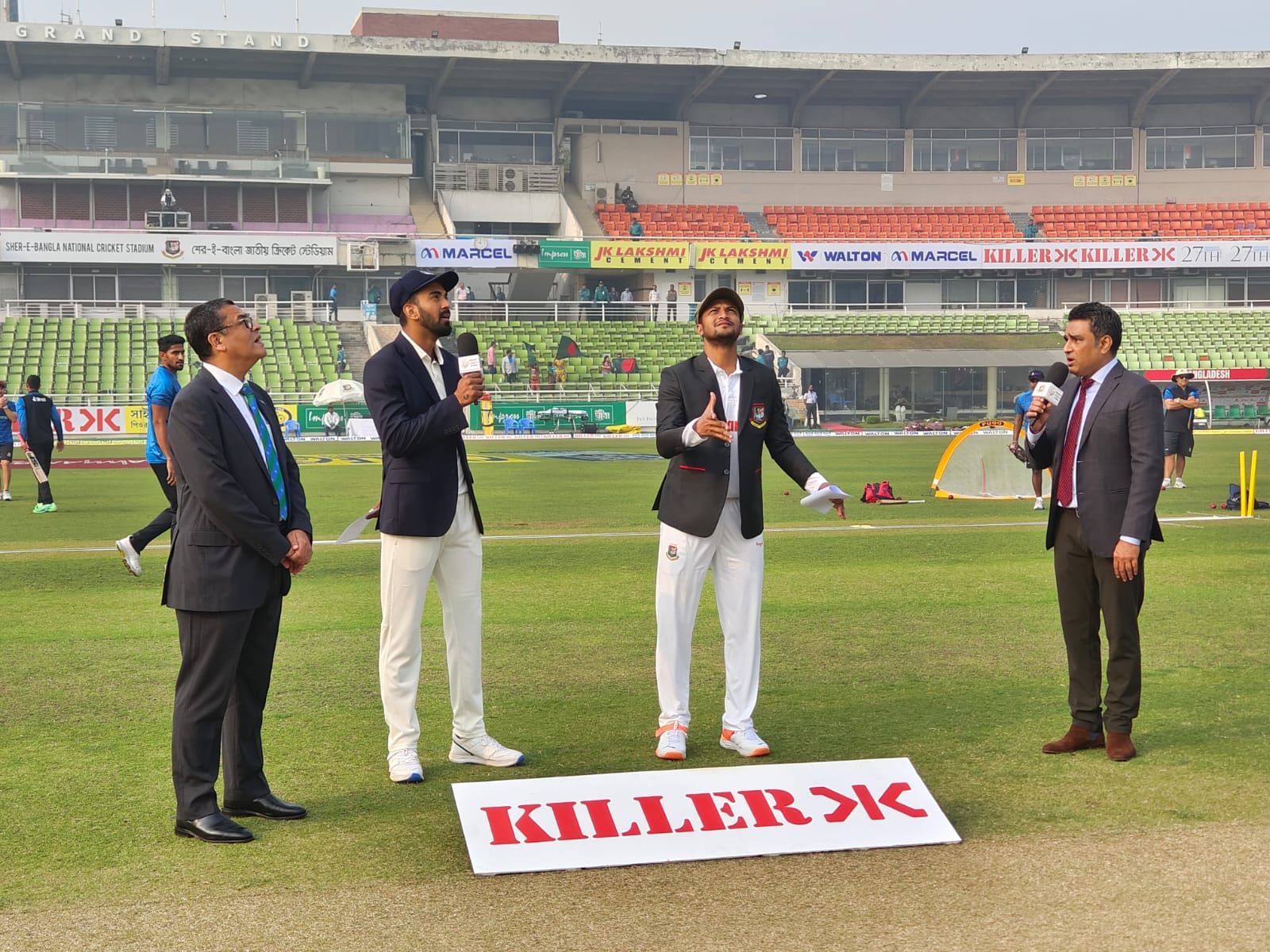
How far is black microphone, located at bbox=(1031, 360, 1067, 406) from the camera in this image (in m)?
6.45

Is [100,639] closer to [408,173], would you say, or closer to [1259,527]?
[1259,527]

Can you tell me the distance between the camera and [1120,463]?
21.9ft

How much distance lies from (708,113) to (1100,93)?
18929mm

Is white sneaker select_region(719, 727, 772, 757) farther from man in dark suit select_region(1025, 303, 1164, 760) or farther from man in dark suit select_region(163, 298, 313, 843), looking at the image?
man in dark suit select_region(163, 298, 313, 843)

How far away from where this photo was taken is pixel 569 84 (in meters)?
65.8

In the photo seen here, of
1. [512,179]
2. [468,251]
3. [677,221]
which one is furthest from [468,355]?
[512,179]

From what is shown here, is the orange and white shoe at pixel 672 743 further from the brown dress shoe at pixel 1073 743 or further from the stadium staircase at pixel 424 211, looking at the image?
the stadium staircase at pixel 424 211

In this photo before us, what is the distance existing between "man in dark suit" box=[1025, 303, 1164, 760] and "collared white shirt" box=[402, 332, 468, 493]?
2.62 m

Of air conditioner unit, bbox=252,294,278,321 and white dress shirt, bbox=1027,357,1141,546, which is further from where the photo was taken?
air conditioner unit, bbox=252,294,278,321

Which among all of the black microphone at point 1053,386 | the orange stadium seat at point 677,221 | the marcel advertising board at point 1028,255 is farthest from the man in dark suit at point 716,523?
the orange stadium seat at point 677,221

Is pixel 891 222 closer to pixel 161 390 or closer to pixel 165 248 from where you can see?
pixel 165 248

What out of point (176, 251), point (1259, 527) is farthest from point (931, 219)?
point (1259, 527)

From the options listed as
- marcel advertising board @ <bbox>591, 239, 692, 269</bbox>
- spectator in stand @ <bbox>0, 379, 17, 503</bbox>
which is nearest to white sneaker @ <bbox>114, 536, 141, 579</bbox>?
spectator in stand @ <bbox>0, 379, 17, 503</bbox>

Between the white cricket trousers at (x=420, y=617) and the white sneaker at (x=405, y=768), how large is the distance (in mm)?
29
